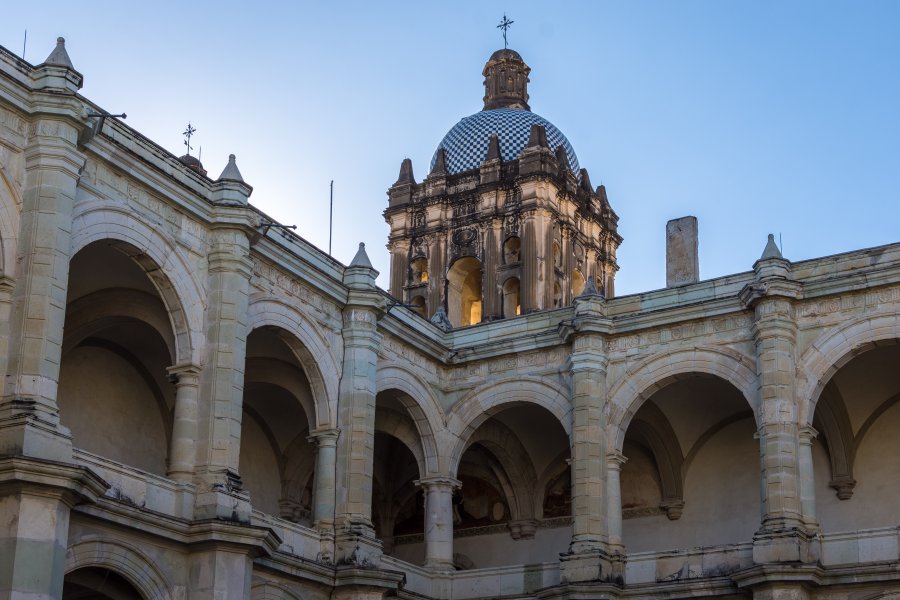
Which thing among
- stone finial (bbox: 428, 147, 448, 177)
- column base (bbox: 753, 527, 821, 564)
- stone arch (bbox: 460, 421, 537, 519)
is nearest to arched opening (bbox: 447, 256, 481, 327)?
stone finial (bbox: 428, 147, 448, 177)

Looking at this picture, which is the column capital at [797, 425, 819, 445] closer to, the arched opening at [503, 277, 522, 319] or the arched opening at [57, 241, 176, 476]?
the arched opening at [57, 241, 176, 476]

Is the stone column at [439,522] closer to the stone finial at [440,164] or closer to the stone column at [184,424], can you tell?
the stone column at [184,424]

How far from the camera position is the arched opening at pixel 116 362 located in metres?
23.9

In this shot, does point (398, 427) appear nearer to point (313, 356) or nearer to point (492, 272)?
point (313, 356)

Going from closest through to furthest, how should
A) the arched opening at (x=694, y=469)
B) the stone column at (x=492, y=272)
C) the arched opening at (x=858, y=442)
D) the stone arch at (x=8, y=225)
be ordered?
the stone arch at (x=8, y=225), the arched opening at (x=858, y=442), the arched opening at (x=694, y=469), the stone column at (x=492, y=272)

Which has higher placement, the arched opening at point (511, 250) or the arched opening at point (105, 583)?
the arched opening at point (511, 250)

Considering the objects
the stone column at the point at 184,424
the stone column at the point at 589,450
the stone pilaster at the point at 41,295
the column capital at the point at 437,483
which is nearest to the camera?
the stone pilaster at the point at 41,295

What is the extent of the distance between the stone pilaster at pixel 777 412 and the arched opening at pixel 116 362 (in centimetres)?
1036

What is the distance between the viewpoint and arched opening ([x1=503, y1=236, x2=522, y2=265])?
38.5m

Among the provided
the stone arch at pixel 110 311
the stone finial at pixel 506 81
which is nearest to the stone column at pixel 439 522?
the stone arch at pixel 110 311

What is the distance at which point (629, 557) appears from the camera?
2609 centimetres

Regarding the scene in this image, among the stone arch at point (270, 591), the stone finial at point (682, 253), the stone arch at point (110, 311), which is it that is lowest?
the stone arch at point (270, 591)

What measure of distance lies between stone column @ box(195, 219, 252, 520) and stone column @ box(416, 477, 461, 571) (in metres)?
6.27

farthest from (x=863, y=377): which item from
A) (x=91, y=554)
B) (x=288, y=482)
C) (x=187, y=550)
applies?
(x=91, y=554)
